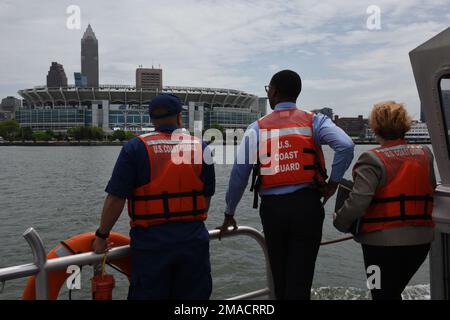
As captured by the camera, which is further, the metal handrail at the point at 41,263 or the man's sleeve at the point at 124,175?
the man's sleeve at the point at 124,175

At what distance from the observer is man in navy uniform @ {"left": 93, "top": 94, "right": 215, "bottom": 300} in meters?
2.87

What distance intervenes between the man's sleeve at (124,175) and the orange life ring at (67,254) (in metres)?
0.44

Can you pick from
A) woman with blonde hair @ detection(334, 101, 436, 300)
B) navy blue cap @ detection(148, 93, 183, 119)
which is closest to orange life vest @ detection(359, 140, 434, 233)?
woman with blonde hair @ detection(334, 101, 436, 300)

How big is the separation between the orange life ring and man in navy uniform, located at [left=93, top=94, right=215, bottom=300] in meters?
0.14

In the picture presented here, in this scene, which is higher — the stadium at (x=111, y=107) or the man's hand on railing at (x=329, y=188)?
the stadium at (x=111, y=107)

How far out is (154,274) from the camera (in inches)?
113

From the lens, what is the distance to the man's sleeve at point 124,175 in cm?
282

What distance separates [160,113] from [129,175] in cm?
51

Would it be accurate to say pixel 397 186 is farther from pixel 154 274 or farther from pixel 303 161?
pixel 154 274

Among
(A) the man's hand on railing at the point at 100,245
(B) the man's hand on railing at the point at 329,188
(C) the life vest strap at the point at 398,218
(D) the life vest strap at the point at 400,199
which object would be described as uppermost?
(B) the man's hand on railing at the point at 329,188

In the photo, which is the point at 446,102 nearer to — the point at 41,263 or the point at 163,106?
the point at 163,106

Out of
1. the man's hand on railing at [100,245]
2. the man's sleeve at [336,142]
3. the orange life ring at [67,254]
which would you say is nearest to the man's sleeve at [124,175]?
the man's hand on railing at [100,245]

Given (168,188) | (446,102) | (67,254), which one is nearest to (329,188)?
(446,102)

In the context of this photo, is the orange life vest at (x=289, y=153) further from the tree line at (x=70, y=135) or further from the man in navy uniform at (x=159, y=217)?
the tree line at (x=70, y=135)
